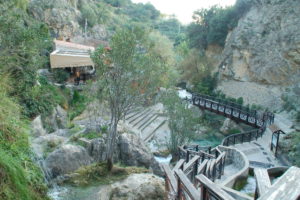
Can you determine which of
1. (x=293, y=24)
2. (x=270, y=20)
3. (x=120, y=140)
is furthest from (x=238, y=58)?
(x=120, y=140)

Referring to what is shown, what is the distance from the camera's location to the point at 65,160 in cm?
940

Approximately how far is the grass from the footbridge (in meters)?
2.18

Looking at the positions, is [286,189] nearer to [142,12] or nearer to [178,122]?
[178,122]

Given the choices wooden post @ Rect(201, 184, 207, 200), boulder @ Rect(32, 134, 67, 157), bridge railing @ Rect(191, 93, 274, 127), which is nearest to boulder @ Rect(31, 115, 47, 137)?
boulder @ Rect(32, 134, 67, 157)

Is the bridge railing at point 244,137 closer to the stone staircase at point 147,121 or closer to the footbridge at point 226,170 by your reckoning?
the footbridge at point 226,170

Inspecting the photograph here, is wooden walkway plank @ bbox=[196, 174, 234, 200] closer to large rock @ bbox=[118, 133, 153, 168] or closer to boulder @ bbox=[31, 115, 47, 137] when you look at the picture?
large rock @ bbox=[118, 133, 153, 168]

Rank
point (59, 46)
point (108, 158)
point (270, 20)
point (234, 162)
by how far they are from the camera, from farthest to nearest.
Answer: point (270, 20) < point (59, 46) < point (234, 162) < point (108, 158)

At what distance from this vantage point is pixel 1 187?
450cm

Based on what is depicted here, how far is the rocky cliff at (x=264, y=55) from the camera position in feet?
79.7

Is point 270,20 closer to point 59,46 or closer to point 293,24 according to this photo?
point 293,24

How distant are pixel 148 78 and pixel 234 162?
6049 millimetres

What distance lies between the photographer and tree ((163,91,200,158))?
17062mm

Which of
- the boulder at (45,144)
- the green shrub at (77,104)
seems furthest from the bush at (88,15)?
the boulder at (45,144)

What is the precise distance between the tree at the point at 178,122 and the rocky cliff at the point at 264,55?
8.21 meters
